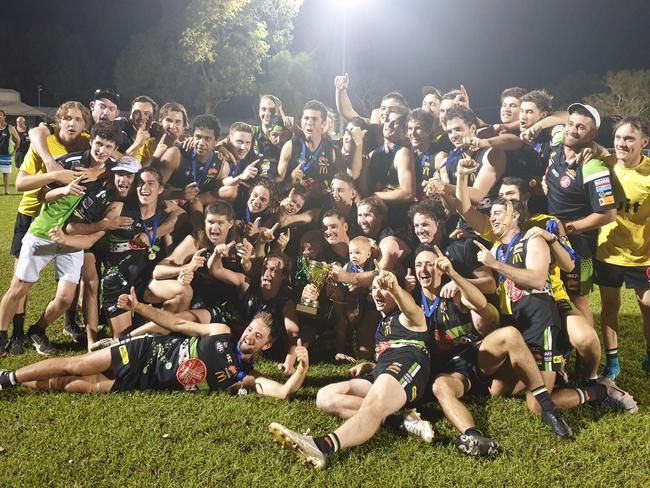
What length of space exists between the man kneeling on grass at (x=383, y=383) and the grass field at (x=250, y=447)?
0.15m

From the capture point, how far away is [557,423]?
14.3ft

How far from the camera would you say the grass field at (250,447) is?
375 centimetres

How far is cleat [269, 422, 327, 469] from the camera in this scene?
3832 mm

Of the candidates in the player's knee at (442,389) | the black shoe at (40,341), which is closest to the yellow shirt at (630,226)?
the player's knee at (442,389)

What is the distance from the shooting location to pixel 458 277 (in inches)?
188

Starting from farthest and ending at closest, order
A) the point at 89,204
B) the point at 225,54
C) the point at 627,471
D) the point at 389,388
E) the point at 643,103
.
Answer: the point at 643,103 < the point at 225,54 < the point at 89,204 < the point at 389,388 < the point at 627,471

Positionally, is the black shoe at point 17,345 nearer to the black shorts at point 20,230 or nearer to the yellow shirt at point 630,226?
the black shorts at point 20,230

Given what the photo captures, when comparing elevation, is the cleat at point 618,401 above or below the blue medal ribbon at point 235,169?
below

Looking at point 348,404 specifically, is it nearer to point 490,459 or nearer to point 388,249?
point 490,459

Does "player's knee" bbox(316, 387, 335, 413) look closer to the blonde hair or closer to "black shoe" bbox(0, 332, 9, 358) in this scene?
"black shoe" bbox(0, 332, 9, 358)

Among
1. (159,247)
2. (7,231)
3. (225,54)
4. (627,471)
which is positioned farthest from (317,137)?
(225,54)

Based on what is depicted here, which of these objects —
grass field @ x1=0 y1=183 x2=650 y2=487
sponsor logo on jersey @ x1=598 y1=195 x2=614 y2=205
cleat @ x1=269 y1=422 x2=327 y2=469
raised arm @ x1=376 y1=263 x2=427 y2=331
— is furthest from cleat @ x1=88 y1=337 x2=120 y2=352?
sponsor logo on jersey @ x1=598 y1=195 x2=614 y2=205

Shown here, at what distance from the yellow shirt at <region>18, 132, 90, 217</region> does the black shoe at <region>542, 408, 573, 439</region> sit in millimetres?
5585

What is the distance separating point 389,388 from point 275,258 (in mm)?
2311
